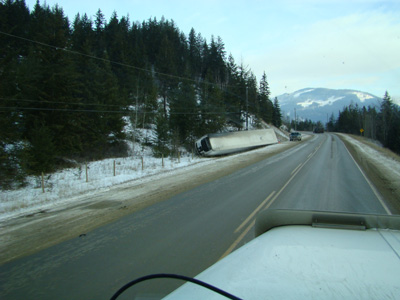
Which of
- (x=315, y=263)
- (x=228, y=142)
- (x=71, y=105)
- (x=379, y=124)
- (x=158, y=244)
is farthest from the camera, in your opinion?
(x=379, y=124)

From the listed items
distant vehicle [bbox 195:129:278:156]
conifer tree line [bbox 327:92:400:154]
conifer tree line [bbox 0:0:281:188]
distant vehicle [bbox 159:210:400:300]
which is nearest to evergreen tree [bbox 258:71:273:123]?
conifer tree line [bbox 0:0:281:188]

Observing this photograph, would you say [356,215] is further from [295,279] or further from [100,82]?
[100,82]

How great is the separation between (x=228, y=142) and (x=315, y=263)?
2980 centimetres

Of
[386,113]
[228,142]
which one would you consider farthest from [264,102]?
[228,142]

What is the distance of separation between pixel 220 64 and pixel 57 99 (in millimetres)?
67989

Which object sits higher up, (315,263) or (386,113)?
(386,113)

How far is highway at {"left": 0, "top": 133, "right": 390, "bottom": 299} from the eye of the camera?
12.8ft

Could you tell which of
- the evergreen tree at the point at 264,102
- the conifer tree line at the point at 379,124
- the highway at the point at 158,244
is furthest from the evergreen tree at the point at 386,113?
the highway at the point at 158,244

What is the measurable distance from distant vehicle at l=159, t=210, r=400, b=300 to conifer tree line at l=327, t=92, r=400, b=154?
260ft

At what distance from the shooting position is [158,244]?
210 inches

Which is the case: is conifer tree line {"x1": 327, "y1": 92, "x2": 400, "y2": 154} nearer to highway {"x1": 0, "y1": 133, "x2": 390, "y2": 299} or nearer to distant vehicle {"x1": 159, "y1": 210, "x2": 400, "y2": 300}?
highway {"x1": 0, "y1": 133, "x2": 390, "y2": 299}

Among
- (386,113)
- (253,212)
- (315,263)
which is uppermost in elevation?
(386,113)

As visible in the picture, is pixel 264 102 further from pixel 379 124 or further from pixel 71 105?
pixel 71 105

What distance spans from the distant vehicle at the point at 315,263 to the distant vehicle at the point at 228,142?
27.4m
